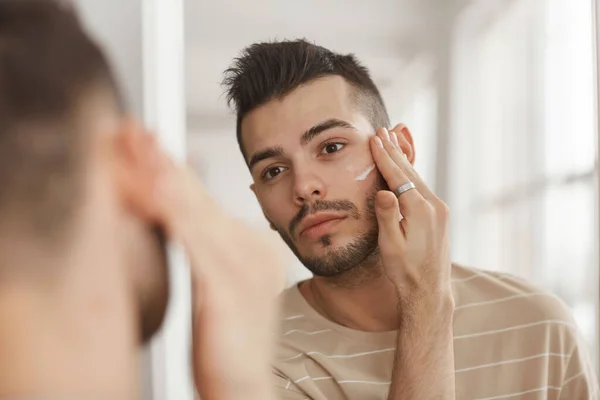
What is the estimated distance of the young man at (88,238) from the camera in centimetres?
37

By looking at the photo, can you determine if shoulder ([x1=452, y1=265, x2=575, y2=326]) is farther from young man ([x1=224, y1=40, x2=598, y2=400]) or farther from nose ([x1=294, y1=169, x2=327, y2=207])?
nose ([x1=294, y1=169, x2=327, y2=207])

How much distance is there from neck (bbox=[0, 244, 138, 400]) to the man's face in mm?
370

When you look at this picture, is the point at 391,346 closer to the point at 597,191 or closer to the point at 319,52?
the point at 319,52

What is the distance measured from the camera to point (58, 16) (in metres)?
0.38

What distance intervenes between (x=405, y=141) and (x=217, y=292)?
500 mm

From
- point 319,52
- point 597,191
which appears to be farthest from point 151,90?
point 597,191

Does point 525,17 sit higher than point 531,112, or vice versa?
point 525,17

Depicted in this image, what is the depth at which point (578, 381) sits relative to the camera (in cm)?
90

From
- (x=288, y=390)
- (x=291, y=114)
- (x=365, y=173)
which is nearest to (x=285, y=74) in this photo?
(x=291, y=114)

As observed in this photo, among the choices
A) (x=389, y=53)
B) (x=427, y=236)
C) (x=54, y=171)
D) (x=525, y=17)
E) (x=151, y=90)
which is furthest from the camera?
(x=525, y=17)

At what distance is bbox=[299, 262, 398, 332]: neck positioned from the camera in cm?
82

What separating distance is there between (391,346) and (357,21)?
0.45 metres

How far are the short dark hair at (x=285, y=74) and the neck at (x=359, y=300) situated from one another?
0.67 feet

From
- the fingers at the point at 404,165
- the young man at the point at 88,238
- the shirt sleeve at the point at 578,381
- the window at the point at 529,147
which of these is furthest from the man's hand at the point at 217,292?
the shirt sleeve at the point at 578,381
